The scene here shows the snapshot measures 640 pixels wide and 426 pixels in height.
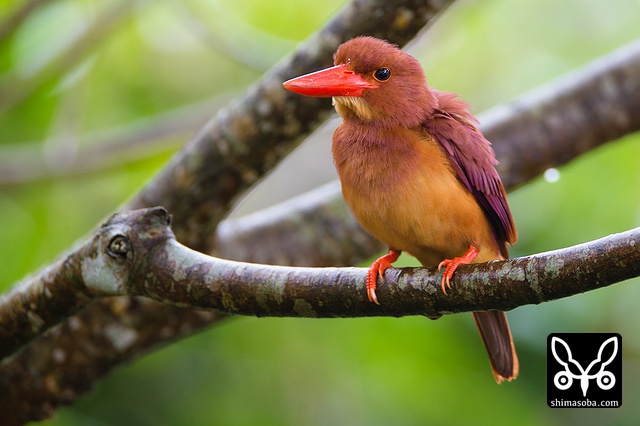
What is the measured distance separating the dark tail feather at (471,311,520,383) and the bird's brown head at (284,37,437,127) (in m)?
0.81

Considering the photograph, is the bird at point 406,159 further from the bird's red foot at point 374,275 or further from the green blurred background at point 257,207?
the green blurred background at point 257,207

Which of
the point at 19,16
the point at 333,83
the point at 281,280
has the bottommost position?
the point at 281,280

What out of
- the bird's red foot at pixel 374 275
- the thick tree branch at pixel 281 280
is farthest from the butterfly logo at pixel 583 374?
the thick tree branch at pixel 281 280

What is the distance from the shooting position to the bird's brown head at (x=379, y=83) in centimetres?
286

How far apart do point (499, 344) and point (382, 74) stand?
1089mm

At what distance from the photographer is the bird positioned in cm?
277

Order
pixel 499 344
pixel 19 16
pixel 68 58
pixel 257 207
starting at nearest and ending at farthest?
1. pixel 499 344
2. pixel 19 16
3. pixel 68 58
4. pixel 257 207

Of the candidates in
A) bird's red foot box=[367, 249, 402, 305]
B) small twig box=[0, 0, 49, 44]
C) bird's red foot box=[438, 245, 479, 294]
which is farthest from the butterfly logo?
small twig box=[0, 0, 49, 44]

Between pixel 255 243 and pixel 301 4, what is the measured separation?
3127 mm

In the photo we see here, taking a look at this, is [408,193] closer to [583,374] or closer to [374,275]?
[374,275]

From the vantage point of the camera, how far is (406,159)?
2.79m

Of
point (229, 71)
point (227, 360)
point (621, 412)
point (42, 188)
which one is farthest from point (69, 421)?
point (621, 412)

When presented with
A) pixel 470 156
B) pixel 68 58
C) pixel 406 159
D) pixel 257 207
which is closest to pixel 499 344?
pixel 470 156

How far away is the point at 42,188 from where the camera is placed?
588cm
